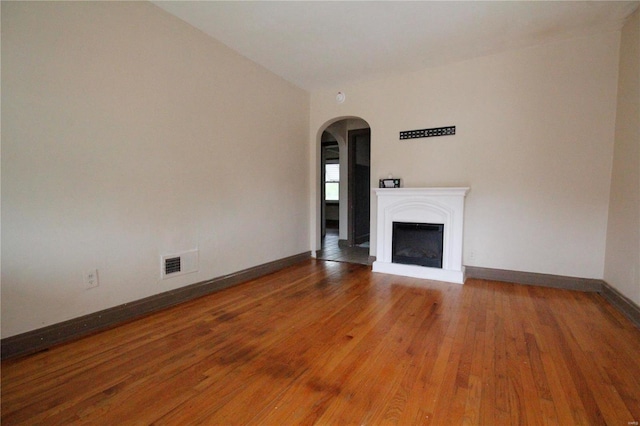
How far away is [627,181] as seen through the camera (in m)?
2.50

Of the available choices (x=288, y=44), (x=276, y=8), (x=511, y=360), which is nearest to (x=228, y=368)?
(x=511, y=360)

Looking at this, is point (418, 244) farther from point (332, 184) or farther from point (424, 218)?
point (332, 184)

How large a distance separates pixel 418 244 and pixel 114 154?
348 cm

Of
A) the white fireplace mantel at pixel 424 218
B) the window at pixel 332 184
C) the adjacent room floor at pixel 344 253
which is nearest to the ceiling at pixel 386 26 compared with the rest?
the white fireplace mantel at pixel 424 218

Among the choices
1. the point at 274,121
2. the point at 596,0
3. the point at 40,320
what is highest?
the point at 596,0

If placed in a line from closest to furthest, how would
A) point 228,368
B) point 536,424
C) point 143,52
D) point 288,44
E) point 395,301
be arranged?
1. point 536,424
2. point 228,368
3. point 143,52
4. point 395,301
5. point 288,44

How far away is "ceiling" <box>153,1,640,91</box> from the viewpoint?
2441 mm

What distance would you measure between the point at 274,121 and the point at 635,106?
3750 millimetres

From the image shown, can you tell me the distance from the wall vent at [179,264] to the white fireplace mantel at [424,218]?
233 cm

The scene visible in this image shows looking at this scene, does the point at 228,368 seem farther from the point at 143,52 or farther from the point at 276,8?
the point at 276,8

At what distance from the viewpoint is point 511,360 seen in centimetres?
171

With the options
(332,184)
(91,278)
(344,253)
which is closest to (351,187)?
(344,253)

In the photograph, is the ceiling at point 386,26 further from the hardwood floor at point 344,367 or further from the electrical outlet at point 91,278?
the hardwood floor at point 344,367

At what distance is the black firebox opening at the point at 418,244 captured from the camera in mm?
3531
